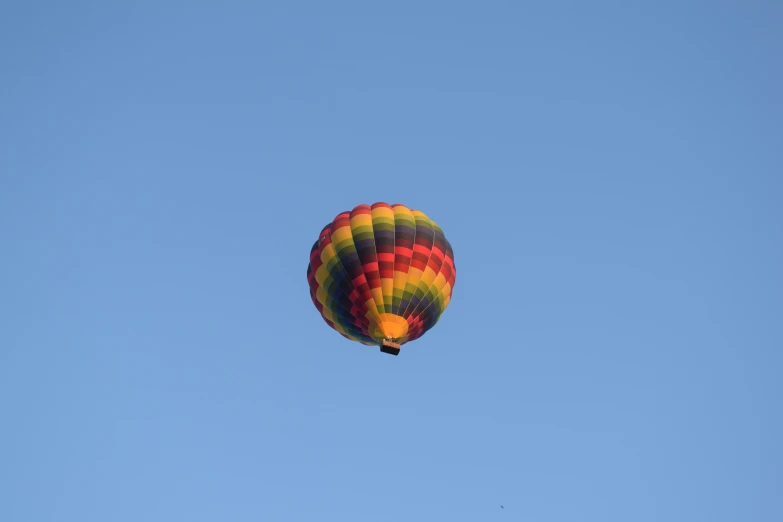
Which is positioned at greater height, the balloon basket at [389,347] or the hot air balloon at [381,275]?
the hot air balloon at [381,275]

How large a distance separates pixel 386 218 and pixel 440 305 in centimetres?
359

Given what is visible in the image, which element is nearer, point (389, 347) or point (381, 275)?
point (389, 347)

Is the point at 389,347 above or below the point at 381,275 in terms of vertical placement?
below

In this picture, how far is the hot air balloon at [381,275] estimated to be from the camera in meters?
35.4

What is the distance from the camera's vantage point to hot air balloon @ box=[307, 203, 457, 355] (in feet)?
116

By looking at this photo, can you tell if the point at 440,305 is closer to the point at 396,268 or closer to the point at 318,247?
the point at 396,268

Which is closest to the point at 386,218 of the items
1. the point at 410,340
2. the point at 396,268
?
the point at 396,268

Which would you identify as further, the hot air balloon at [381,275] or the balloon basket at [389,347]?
the hot air balloon at [381,275]

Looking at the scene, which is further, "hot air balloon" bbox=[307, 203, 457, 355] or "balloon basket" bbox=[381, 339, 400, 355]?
"hot air balloon" bbox=[307, 203, 457, 355]

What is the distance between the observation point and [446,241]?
124 feet

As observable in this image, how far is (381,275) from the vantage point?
3544 centimetres

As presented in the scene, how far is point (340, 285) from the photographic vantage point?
36.0 metres

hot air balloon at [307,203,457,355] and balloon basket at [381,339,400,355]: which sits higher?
hot air balloon at [307,203,457,355]

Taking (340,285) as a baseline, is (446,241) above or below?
above
